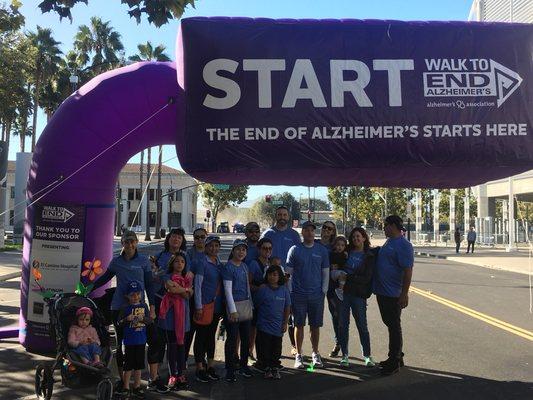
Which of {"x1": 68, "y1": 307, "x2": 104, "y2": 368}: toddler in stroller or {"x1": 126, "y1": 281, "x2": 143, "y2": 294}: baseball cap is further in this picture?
{"x1": 126, "y1": 281, "x2": 143, "y2": 294}: baseball cap

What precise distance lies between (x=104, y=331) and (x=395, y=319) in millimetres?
3239

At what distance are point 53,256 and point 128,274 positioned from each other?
1.52 metres

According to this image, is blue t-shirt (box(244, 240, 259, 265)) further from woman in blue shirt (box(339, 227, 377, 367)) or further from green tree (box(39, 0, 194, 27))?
green tree (box(39, 0, 194, 27))

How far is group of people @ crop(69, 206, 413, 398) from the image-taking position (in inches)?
203


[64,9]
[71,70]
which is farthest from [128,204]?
[64,9]

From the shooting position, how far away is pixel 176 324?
523cm

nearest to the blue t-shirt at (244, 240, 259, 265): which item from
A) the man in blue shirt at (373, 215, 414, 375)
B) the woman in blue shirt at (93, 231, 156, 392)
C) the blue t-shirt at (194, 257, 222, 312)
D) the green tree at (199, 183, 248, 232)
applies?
the blue t-shirt at (194, 257, 222, 312)

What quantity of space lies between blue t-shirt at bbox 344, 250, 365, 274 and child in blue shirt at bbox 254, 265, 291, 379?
0.92 meters

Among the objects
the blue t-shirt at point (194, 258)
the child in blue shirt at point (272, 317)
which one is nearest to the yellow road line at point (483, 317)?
the child in blue shirt at point (272, 317)

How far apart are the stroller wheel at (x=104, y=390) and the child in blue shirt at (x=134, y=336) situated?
323mm

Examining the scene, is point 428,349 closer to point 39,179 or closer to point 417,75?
point 417,75

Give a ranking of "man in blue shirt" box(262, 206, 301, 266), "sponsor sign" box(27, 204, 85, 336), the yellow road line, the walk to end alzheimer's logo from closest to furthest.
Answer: the walk to end alzheimer's logo
"sponsor sign" box(27, 204, 85, 336)
"man in blue shirt" box(262, 206, 301, 266)
the yellow road line

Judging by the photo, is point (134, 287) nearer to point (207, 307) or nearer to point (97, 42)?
point (207, 307)

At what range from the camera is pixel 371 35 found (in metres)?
5.79
